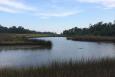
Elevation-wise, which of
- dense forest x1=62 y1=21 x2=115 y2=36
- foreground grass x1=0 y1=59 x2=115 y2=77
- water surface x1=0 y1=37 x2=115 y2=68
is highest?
dense forest x1=62 y1=21 x2=115 y2=36

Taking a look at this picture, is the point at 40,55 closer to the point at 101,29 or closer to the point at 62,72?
the point at 62,72

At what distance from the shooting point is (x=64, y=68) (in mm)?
11500

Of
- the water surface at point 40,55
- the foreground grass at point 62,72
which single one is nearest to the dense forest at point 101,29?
the water surface at point 40,55

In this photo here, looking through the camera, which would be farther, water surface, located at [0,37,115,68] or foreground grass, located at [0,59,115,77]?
water surface, located at [0,37,115,68]

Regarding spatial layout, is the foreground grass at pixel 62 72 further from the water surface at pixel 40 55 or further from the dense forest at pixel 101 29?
the dense forest at pixel 101 29

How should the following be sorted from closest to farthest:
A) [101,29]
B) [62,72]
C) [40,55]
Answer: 1. [62,72]
2. [40,55]
3. [101,29]

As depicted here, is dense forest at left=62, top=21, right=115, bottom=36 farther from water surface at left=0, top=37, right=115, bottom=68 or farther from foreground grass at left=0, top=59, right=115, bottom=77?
foreground grass at left=0, top=59, right=115, bottom=77

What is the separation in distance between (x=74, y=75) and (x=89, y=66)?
7.89 feet

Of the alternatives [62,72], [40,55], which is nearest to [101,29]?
[40,55]

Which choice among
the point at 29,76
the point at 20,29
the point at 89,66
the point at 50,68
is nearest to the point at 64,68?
the point at 50,68

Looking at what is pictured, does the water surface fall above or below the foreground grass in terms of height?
below

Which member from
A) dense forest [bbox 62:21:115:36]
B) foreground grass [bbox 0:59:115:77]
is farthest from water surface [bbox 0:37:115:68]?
dense forest [bbox 62:21:115:36]

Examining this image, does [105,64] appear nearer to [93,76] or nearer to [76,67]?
A: [76,67]

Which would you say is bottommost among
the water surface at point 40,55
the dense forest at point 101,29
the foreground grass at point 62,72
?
the water surface at point 40,55
